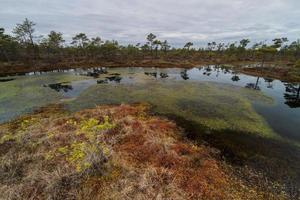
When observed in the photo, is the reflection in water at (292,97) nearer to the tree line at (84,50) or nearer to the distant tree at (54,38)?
the tree line at (84,50)

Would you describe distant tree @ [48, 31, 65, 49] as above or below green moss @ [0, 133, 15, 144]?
above

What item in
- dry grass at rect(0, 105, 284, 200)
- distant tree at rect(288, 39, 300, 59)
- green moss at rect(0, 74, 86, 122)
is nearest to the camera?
dry grass at rect(0, 105, 284, 200)

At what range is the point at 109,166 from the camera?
20.0 feet

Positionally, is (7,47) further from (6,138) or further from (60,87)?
(6,138)

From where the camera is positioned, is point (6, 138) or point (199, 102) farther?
point (199, 102)

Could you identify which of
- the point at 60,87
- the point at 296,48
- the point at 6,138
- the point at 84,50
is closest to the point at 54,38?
the point at 84,50

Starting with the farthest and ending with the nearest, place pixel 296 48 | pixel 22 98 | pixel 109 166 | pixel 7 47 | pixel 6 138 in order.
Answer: pixel 296 48 < pixel 7 47 < pixel 22 98 < pixel 6 138 < pixel 109 166

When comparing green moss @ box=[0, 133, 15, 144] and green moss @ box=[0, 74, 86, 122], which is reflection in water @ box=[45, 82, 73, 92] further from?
green moss @ box=[0, 133, 15, 144]

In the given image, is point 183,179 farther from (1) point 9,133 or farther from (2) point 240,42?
(2) point 240,42

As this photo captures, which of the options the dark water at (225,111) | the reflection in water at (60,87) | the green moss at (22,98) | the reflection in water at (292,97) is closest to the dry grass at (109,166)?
the dark water at (225,111)

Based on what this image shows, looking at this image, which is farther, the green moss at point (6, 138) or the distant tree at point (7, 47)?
the distant tree at point (7, 47)

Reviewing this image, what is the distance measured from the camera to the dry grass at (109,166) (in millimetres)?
5125

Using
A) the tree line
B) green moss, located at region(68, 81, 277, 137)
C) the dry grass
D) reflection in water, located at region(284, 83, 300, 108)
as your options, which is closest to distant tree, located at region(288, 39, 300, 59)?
the tree line

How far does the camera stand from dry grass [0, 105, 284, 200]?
5.12m
